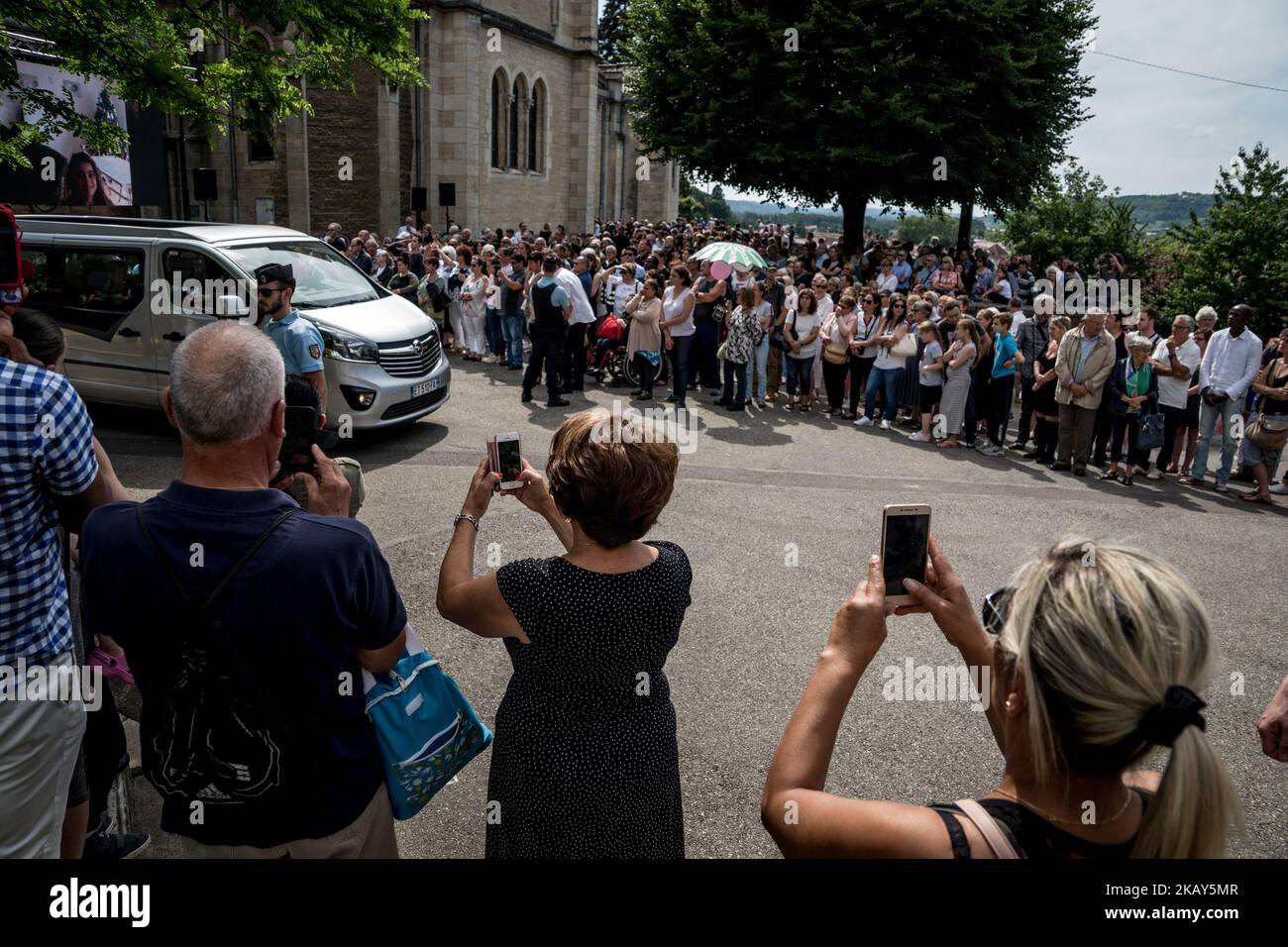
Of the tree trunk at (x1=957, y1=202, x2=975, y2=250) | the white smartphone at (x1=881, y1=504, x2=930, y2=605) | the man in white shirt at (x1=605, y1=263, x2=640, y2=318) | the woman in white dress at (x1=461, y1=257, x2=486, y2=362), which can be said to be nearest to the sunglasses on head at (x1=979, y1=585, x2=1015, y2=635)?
the white smartphone at (x1=881, y1=504, x2=930, y2=605)

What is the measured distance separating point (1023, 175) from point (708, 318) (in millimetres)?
15924

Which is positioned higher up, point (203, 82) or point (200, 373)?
point (203, 82)

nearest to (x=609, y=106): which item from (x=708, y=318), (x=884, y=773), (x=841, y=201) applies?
(x=841, y=201)

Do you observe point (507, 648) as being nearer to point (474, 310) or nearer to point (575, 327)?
point (575, 327)

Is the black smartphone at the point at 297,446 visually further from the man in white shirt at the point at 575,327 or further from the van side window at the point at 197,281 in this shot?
the man in white shirt at the point at 575,327

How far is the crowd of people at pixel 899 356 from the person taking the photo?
33.8 feet

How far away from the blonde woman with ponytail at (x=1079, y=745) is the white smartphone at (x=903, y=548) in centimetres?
27

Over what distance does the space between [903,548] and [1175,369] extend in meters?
10.0

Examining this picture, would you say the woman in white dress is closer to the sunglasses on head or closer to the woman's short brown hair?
the woman's short brown hair

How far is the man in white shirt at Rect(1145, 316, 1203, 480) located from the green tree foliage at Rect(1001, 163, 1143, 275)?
1768cm

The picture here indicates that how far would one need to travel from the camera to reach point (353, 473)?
3.20m

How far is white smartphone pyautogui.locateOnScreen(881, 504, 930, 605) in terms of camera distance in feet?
6.38

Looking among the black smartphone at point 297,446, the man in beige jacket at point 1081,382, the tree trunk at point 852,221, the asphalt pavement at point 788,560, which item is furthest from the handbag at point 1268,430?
the tree trunk at point 852,221
